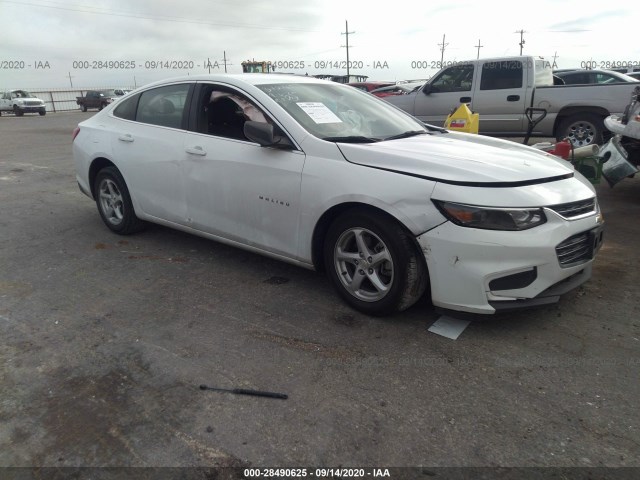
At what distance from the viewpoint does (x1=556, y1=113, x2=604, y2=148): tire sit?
874 centimetres

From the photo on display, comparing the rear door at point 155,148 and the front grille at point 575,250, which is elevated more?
the rear door at point 155,148

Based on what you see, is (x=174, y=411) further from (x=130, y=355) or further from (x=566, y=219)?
(x=566, y=219)

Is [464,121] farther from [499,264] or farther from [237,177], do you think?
[499,264]

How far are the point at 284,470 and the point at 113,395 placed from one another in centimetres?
109

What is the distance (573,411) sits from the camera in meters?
2.39

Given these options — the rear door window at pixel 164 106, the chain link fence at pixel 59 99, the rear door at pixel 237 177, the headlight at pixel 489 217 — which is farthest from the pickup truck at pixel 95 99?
the headlight at pixel 489 217

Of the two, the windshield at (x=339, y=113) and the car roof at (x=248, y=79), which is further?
the car roof at (x=248, y=79)

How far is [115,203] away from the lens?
5.13 m

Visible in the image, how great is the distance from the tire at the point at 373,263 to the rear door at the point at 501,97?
7.54m

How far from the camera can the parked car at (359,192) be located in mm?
2869

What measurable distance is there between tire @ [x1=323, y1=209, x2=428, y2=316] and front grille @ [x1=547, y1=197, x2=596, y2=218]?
890 millimetres

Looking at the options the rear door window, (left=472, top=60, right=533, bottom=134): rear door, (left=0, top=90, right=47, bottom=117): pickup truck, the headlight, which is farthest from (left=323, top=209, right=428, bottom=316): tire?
(left=0, top=90, right=47, bottom=117): pickup truck

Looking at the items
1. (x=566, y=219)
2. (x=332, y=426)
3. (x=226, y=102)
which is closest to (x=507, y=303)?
(x=566, y=219)

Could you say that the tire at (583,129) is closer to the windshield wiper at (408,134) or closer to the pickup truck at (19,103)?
the windshield wiper at (408,134)
